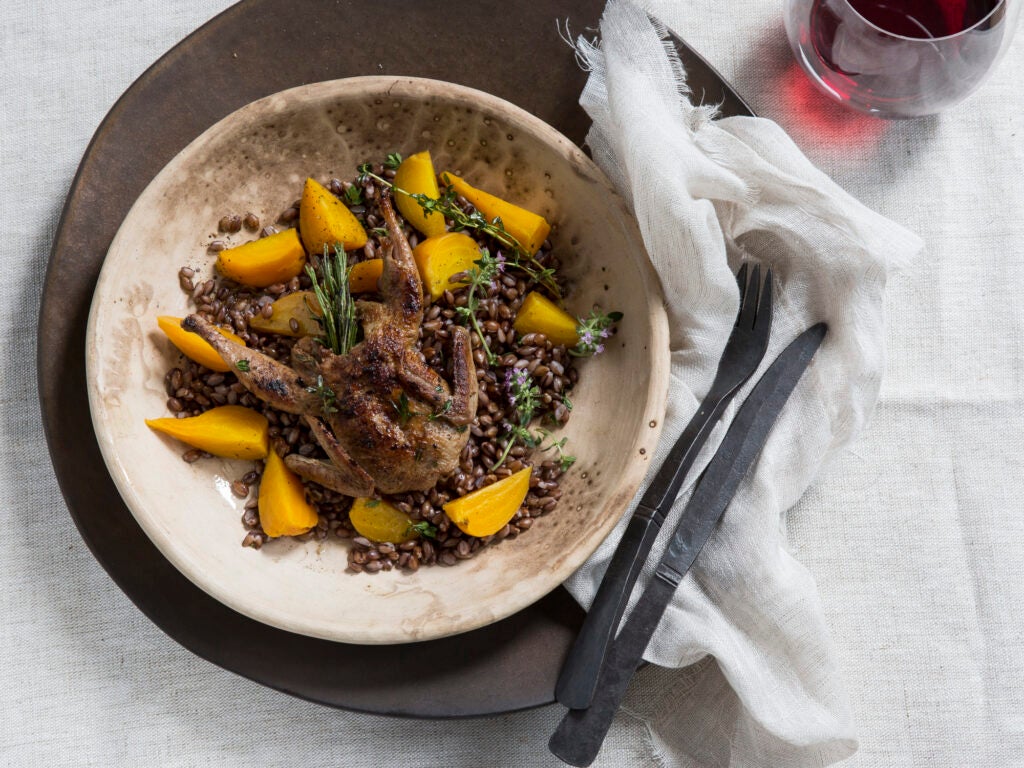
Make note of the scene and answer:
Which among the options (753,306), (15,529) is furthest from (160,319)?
(753,306)

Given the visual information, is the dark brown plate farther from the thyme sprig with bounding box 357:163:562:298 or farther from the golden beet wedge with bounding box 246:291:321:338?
the golden beet wedge with bounding box 246:291:321:338

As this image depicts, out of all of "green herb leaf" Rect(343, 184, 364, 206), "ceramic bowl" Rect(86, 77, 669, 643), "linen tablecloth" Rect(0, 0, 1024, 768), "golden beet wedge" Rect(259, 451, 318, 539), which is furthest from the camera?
"linen tablecloth" Rect(0, 0, 1024, 768)

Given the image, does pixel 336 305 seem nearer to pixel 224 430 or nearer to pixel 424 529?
pixel 224 430

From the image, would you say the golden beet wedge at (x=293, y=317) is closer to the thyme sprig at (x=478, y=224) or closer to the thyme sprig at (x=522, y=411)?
the thyme sprig at (x=478, y=224)

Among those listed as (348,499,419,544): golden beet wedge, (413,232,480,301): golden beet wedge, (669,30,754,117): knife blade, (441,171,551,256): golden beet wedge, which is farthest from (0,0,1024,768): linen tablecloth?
(413,232,480,301): golden beet wedge

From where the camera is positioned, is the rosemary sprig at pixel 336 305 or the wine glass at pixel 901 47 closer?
the rosemary sprig at pixel 336 305

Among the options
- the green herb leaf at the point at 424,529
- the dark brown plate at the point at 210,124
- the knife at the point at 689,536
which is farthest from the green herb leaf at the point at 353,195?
the knife at the point at 689,536

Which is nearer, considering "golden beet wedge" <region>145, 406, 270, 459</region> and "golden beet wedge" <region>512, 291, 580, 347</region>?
"golden beet wedge" <region>145, 406, 270, 459</region>
